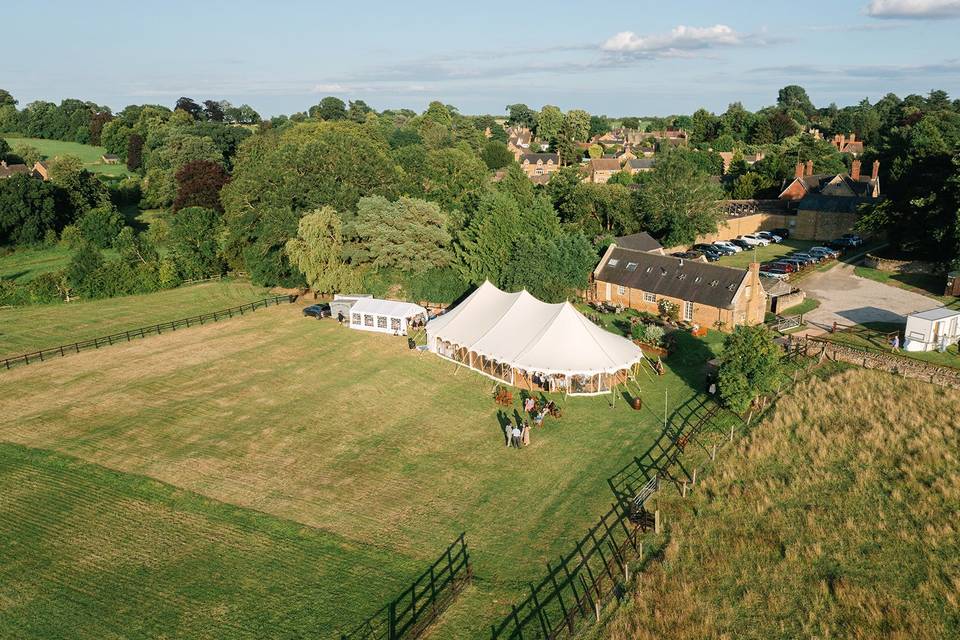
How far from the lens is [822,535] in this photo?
59.4ft

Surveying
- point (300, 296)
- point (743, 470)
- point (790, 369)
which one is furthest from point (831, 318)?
point (300, 296)

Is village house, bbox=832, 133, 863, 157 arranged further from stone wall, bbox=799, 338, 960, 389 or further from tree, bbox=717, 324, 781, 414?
tree, bbox=717, 324, 781, 414

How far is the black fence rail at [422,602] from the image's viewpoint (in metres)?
14.9

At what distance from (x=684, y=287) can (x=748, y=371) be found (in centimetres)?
1216

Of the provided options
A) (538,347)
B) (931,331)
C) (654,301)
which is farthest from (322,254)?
(931,331)

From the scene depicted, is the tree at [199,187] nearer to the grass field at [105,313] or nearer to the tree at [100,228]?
the tree at [100,228]

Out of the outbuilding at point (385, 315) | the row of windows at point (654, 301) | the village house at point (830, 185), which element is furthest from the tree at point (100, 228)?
the village house at point (830, 185)

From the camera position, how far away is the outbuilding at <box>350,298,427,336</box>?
3675cm

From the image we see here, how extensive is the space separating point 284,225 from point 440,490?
3051 centimetres

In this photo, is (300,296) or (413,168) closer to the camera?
(300,296)

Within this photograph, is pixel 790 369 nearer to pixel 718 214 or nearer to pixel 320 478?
pixel 320 478

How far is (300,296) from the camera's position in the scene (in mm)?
46312

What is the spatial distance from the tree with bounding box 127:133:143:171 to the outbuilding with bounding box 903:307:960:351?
343ft

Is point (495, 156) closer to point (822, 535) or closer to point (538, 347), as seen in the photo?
point (538, 347)
